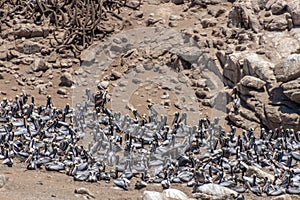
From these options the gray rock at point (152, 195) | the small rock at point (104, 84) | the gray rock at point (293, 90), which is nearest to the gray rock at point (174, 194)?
the gray rock at point (152, 195)

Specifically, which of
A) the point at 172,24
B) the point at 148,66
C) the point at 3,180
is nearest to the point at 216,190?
the point at 3,180

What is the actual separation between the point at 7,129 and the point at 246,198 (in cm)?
380

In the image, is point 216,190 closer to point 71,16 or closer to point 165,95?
point 165,95

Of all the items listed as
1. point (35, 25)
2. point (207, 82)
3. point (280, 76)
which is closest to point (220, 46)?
point (207, 82)

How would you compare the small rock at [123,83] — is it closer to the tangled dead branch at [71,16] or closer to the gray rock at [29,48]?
the tangled dead branch at [71,16]

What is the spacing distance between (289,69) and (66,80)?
422 centimetres

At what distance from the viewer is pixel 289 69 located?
10.8 metres

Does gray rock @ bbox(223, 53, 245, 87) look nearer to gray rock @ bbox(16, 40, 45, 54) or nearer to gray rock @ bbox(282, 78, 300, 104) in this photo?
gray rock @ bbox(282, 78, 300, 104)

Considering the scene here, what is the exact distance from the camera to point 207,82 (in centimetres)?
1216

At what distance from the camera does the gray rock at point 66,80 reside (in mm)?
12555

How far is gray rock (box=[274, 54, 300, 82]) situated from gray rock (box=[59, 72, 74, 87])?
3.92m

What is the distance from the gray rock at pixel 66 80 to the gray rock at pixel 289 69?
3.92 meters

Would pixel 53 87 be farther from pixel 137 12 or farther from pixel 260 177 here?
pixel 260 177

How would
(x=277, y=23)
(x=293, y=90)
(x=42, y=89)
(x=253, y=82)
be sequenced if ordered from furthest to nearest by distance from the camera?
(x=42, y=89) → (x=277, y=23) → (x=253, y=82) → (x=293, y=90)
